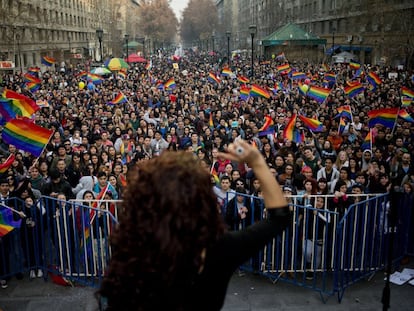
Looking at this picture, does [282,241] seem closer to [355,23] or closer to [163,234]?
[163,234]

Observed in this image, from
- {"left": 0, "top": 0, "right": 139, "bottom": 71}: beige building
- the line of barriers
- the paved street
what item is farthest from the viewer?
{"left": 0, "top": 0, "right": 139, "bottom": 71}: beige building

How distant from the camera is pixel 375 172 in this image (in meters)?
8.29

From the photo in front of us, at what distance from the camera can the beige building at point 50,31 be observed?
36781 mm

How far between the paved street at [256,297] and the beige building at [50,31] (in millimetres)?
26198

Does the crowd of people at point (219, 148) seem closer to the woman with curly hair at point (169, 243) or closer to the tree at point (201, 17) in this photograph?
the woman with curly hair at point (169, 243)

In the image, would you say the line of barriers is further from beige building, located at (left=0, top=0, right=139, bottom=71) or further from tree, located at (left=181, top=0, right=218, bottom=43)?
A: tree, located at (left=181, top=0, right=218, bottom=43)

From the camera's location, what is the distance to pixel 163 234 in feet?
5.49

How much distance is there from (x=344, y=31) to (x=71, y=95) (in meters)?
42.2

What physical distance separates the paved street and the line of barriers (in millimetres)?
144

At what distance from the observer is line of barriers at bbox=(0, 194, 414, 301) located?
598 centimetres

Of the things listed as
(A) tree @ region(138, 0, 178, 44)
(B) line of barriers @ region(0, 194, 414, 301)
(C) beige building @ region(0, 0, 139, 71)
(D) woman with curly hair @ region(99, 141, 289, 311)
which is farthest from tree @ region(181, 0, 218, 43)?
(D) woman with curly hair @ region(99, 141, 289, 311)

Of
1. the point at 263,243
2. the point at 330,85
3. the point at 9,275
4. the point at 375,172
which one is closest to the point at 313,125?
the point at 375,172

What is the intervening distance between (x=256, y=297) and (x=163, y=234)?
4.76m

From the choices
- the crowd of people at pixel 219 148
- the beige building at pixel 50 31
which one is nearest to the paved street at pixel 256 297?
the crowd of people at pixel 219 148
